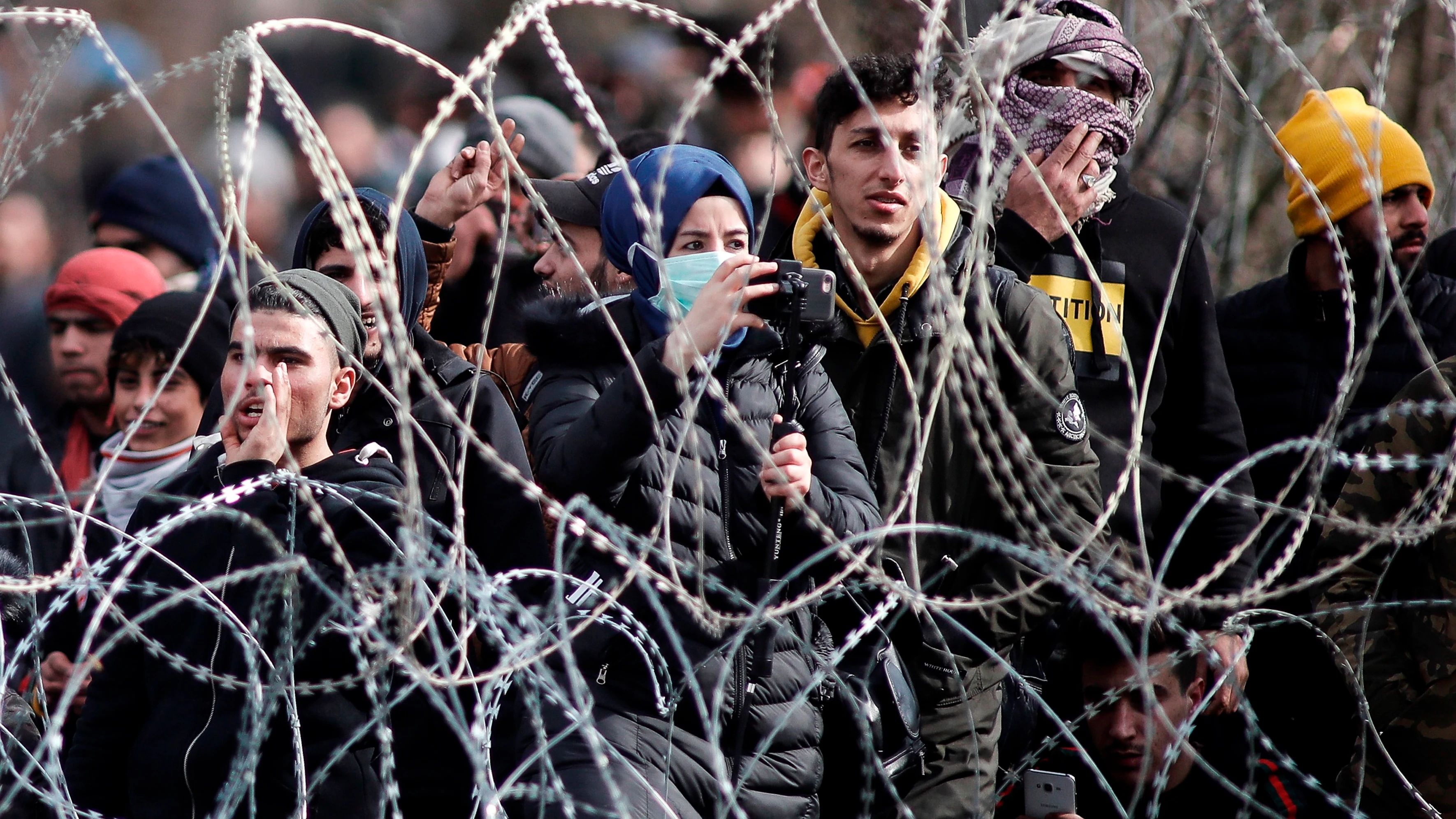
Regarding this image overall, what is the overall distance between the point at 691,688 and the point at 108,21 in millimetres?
6492

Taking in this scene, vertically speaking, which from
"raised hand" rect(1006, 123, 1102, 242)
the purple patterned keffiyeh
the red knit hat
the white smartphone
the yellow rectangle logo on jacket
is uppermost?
the purple patterned keffiyeh

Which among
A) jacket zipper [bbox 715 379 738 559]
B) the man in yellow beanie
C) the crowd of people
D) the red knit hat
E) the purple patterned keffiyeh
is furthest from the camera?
the red knit hat

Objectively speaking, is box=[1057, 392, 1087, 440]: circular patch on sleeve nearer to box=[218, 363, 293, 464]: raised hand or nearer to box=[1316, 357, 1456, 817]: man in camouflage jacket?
box=[1316, 357, 1456, 817]: man in camouflage jacket

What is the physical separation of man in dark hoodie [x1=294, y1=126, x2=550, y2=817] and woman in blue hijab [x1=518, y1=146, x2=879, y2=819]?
0.18 meters

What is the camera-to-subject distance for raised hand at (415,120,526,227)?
12.5 ft

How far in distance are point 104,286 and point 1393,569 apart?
3.39m

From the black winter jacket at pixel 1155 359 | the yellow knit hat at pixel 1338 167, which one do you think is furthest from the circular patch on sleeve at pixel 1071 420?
the yellow knit hat at pixel 1338 167

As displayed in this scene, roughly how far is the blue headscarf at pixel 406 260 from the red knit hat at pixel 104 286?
0.83 metres

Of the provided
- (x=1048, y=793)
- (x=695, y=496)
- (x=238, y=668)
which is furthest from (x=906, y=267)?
(x=238, y=668)

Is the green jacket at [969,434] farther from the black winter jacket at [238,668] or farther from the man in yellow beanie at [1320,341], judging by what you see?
the black winter jacket at [238,668]

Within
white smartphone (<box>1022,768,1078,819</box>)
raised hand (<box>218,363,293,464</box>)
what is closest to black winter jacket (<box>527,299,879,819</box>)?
raised hand (<box>218,363,293,464</box>)

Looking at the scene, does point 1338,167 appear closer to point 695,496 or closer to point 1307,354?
point 1307,354

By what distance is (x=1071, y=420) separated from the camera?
335 cm

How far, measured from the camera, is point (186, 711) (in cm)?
281
